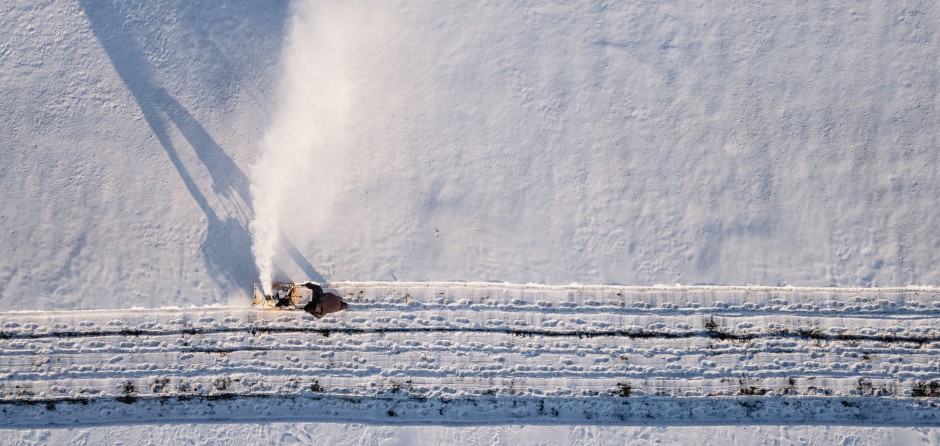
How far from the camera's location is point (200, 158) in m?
9.27

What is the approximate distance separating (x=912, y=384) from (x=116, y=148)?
13.9m

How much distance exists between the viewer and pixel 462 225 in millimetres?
9203

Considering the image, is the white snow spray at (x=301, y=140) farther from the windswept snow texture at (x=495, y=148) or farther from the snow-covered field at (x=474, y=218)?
the windswept snow texture at (x=495, y=148)

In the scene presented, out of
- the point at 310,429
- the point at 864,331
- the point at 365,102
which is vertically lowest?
the point at 310,429

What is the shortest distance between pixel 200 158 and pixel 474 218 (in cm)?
478

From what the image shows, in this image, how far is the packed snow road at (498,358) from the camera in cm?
895

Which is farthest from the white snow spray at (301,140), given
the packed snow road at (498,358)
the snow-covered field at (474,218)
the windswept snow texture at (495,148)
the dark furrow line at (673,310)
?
the dark furrow line at (673,310)

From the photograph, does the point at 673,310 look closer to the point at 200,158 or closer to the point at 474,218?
the point at 474,218

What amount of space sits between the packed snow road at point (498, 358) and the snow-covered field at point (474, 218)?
0.14ft

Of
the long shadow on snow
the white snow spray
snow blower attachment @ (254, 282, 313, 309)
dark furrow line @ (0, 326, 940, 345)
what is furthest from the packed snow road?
the white snow spray

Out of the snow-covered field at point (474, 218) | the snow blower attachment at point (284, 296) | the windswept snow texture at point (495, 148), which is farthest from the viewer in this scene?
the windswept snow texture at point (495, 148)

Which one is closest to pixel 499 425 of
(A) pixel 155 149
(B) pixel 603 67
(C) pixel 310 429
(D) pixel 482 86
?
(C) pixel 310 429

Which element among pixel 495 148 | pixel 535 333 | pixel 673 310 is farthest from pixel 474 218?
pixel 673 310

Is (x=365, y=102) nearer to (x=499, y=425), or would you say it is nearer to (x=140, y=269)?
(x=140, y=269)
